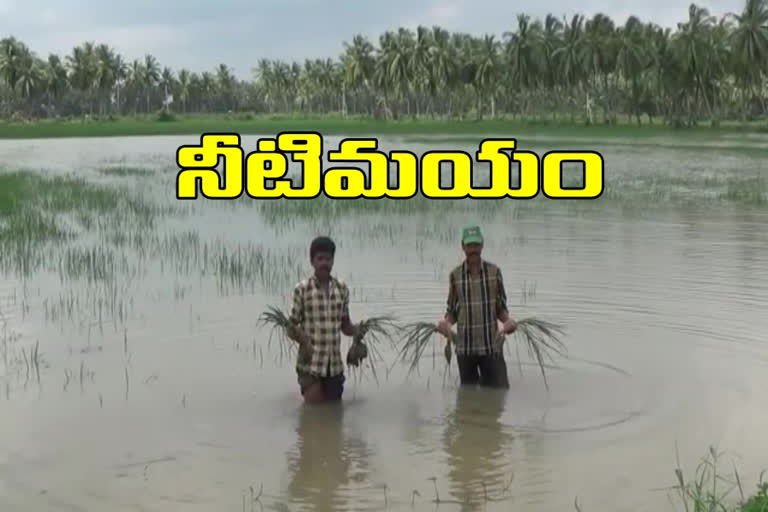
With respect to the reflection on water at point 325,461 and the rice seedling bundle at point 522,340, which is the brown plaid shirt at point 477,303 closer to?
the rice seedling bundle at point 522,340

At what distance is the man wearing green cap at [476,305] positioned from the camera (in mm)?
5695

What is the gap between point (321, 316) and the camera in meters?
5.53

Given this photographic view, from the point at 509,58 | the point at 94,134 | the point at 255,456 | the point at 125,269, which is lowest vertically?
the point at 255,456

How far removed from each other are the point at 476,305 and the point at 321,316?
0.97 m

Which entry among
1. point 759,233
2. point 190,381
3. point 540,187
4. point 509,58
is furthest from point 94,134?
point 190,381

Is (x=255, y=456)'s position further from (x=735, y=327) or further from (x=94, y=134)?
(x=94, y=134)

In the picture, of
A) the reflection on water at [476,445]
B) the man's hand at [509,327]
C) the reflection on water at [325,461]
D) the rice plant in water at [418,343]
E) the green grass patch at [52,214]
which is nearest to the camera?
the reflection on water at [325,461]

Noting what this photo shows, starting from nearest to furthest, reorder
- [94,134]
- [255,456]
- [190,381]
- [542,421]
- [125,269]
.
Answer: [255,456] → [542,421] → [190,381] → [125,269] → [94,134]

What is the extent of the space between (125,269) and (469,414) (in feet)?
20.2

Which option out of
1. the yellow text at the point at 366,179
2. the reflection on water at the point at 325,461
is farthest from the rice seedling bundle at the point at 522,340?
the yellow text at the point at 366,179

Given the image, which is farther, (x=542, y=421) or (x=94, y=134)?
(x=94, y=134)

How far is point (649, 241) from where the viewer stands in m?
12.7

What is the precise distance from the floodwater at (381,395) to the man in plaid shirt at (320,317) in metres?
0.32

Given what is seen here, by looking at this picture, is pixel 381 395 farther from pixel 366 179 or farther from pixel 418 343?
pixel 366 179
